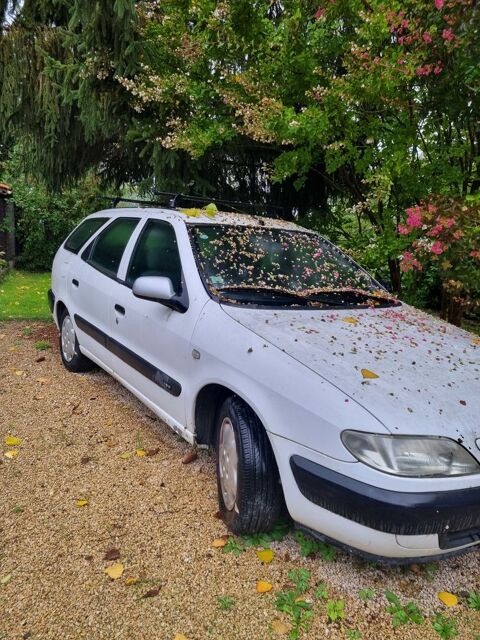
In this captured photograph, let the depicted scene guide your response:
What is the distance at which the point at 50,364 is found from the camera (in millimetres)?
5359

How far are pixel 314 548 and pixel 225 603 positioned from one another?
22.3 inches

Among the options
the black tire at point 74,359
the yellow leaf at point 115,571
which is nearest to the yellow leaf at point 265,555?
the yellow leaf at point 115,571

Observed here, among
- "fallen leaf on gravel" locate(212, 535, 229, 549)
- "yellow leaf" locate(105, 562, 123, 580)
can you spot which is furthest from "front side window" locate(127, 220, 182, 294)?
"yellow leaf" locate(105, 562, 123, 580)

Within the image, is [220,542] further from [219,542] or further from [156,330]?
[156,330]

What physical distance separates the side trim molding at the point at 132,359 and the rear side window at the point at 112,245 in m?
0.52

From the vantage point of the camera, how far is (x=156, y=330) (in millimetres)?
3162

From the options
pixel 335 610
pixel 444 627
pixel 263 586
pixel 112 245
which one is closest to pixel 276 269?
pixel 112 245

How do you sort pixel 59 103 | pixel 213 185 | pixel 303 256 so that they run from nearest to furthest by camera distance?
pixel 303 256, pixel 59 103, pixel 213 185

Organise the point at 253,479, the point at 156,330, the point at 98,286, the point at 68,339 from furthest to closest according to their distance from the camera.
Result: the point at 68,339 < the point at 98,286 < the point at 156,330 < the point at 253,479

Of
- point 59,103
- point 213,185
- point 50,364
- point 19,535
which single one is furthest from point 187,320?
point 59,103

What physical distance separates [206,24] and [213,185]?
2002mm

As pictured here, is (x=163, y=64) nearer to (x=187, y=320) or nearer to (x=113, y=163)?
(x=113, y=163)

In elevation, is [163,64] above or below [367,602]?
above

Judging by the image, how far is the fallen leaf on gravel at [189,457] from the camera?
10.9ft
